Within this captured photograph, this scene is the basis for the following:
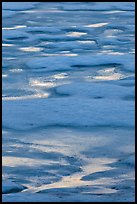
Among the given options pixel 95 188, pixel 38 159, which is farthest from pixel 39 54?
pixel 95 188

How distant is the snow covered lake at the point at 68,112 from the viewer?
323cm

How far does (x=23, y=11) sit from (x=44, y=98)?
5.24 m

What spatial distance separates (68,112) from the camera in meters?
4.51

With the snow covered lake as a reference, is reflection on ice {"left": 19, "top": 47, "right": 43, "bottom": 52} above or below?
above

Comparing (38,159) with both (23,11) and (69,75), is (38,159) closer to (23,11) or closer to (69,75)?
(69,75)

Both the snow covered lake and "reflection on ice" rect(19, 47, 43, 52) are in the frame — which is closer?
the snow covered lake

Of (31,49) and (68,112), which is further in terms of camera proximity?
(31,49)

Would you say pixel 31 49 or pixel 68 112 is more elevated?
pixel 31 49

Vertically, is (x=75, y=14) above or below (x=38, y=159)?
above

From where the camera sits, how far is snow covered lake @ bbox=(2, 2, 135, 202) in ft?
10.6

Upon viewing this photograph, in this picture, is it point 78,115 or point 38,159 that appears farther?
point 78,115

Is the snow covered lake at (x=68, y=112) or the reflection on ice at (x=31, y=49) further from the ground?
the reflection on ice at (x=31, y=49)

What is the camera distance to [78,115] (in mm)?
4445

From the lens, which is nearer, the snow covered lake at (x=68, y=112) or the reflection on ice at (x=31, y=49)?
the snow covered lake at (x=68, y=112)
